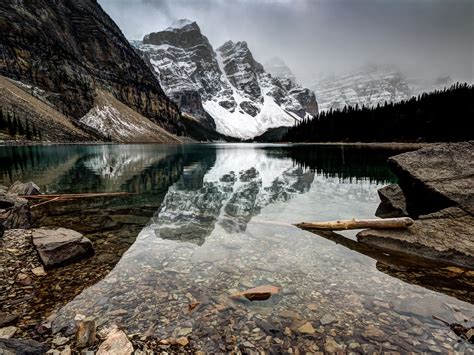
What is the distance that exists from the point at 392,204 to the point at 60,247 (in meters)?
16.3

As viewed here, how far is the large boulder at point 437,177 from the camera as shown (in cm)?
1128

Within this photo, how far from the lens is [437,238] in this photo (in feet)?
Answer: 31.1

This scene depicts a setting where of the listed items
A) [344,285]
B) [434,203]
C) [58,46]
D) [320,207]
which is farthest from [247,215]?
[58,46]

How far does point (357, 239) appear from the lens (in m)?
10.6

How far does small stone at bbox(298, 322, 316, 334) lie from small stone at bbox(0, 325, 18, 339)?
551 cm

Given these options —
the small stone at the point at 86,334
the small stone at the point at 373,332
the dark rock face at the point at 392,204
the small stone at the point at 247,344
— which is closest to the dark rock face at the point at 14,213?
the small stone at the point at 86,334

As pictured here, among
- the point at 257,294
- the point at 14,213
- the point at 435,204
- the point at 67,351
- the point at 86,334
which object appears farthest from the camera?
the point at 435,204

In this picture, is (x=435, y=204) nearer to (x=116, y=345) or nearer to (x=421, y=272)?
(x=421, y=272)

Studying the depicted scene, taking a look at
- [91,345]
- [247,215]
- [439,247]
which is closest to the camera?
[91,345]

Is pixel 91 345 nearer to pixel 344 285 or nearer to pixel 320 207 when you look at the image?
pixel 344 285

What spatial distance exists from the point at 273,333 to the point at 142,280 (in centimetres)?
380

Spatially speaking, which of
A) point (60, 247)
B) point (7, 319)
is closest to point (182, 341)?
point (7, 319)

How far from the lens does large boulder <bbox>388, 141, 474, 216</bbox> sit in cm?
1128

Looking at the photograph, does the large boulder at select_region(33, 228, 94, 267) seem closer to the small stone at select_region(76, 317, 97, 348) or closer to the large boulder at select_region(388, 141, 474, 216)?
the small stone at select_region(76, 317, 97, 348)
